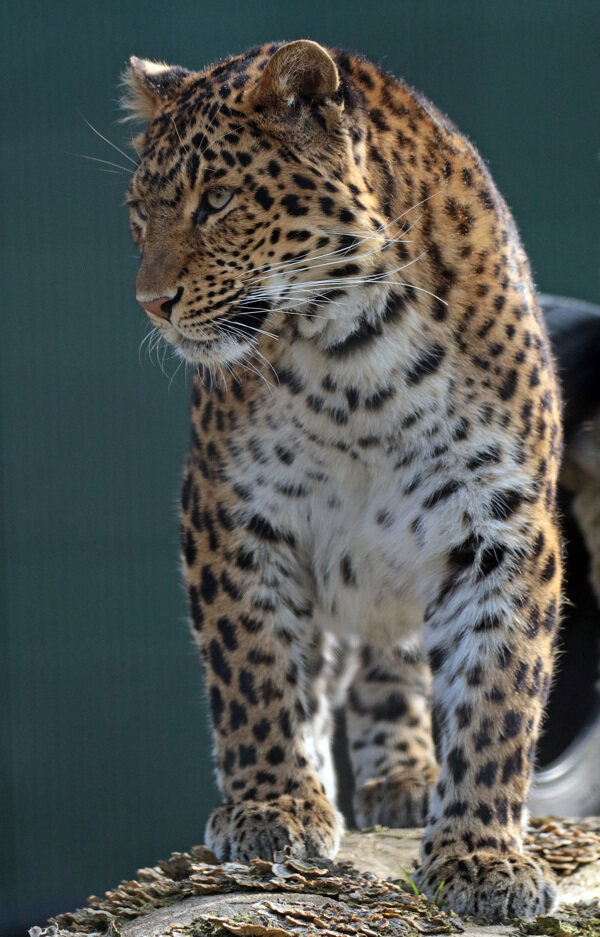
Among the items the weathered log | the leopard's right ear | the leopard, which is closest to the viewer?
the weathered log

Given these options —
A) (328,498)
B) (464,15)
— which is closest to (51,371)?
(464,15)

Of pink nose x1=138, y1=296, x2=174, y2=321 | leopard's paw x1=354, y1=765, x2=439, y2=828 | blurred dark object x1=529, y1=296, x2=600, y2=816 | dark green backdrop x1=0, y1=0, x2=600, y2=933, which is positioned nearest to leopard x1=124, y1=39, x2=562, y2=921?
pink nose x1=138, y1=296, x2=174, y2=321

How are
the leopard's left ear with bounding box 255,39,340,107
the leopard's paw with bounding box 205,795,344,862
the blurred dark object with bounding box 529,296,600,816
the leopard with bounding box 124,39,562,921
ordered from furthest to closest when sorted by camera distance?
the blurred dark object with bounding box 529,296,600,816
the leopard's paw with bounding box 205,795,344,862
the leopard with bounding box 124,39,562,921
the leopard's left ear with bounding box 255,39,340,107

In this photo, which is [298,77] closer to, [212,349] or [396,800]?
[212,349]

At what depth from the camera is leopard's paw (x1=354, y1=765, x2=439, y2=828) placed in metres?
4.83

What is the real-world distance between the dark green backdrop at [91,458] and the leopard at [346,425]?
3175mm

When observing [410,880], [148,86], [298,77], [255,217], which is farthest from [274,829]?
[148,86]

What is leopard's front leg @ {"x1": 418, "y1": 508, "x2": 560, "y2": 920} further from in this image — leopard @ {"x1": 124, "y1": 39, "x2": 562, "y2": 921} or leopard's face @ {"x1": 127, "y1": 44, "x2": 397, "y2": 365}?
leopard's face @ {"x1": 127, "y1": 44, "x2": 397, "y2": 365}

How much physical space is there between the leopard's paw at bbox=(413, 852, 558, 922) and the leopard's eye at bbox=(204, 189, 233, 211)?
2000 millimetres

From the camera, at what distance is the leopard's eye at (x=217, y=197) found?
363 cm

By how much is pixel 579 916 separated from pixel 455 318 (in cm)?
179

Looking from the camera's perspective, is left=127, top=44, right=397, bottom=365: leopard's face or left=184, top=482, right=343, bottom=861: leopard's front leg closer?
left=127, top=44, right=397, bottom=365: leopard's face

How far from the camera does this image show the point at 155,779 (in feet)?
24.8

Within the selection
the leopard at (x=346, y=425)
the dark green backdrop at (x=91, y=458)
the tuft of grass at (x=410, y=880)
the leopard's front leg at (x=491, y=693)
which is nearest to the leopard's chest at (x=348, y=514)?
the leopard at (x=346, y=425)
